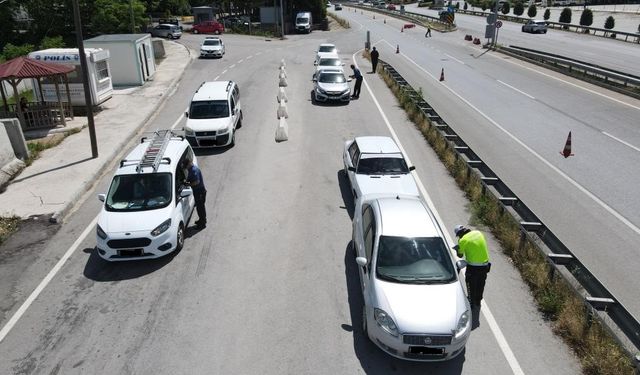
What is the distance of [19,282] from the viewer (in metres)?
10.2

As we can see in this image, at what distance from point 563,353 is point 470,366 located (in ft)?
5.32

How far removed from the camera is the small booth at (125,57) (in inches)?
1139

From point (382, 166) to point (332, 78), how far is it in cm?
1391

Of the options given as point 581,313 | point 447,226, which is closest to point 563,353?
point 581,313

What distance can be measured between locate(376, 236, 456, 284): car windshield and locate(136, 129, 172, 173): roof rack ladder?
6.06 meters

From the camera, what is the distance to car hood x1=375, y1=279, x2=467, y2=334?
7.48 meters

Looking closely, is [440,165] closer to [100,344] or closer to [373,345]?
[373,345]

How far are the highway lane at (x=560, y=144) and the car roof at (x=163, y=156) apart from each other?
9593 mm

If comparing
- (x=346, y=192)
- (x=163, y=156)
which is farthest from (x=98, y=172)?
(x=346, y=192)

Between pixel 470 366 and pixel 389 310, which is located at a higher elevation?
pixel 389 310

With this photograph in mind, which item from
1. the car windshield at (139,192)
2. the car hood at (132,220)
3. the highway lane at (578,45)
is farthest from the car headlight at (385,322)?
the highway lane at (578,45)

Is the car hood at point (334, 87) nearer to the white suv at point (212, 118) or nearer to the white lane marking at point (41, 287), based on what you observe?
the white suv at point (212, 118)

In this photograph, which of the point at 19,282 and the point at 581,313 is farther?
the point at 19,282

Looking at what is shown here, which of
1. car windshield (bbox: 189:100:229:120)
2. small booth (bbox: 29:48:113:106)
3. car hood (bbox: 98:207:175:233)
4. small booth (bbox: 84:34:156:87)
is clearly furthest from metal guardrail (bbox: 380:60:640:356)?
small booth (bbox: 84:34:156:87)
